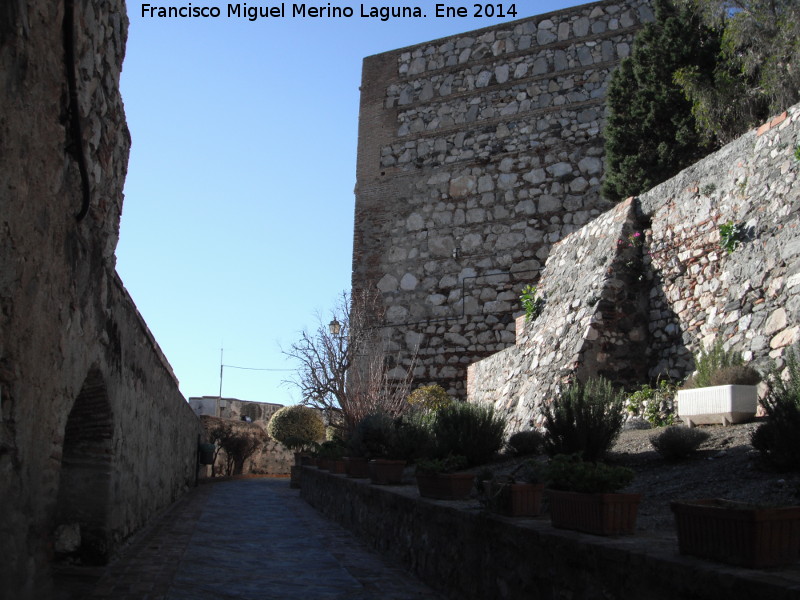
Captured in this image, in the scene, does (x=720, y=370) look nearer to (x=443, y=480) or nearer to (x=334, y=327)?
(x=443, y=480)

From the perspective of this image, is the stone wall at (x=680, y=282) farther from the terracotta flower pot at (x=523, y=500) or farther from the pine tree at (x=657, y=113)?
the terracotta flower pot at (x=523, y=500)

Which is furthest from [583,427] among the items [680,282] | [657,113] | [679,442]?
[657,113]

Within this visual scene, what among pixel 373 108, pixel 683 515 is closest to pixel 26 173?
pixel 683 515

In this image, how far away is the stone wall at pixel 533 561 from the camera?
262cm

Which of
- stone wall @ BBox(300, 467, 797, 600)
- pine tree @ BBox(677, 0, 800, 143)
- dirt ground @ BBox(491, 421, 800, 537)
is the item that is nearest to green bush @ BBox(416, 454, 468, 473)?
stone wall @ BBox(300, 467, 797, 600)

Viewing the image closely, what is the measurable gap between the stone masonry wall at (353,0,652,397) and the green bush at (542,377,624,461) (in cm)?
864

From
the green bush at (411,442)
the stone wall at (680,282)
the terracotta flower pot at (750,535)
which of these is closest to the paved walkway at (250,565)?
the green bush at (411,442)

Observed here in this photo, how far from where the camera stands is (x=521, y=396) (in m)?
10.6

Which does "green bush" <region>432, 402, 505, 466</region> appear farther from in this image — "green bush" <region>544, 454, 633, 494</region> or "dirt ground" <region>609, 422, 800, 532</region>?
"green bush" <region>544, 454, 633, 494</region>

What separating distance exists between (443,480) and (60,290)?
309cm

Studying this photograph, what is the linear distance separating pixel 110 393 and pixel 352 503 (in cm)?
359

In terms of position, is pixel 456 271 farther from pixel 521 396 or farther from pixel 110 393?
pixel 110 393

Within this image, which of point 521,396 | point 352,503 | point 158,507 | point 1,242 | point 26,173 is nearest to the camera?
point 1,242

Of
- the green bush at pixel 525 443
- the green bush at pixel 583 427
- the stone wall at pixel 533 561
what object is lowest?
the stone wall at pixel 533 561
